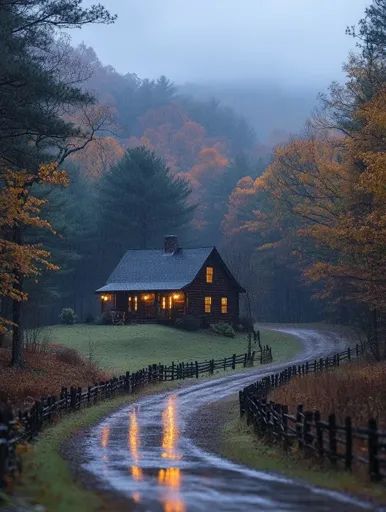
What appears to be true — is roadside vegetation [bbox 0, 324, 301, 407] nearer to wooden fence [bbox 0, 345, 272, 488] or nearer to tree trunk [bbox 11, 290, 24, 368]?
tree trunk [bbox 11, 290, 24, 368]

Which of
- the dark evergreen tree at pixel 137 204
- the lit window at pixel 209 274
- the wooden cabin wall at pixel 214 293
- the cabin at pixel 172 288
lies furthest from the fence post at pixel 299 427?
the dark evergreen tree at pixel 137 204

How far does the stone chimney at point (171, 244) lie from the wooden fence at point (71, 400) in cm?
2180

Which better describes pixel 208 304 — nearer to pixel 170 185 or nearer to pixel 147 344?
pixel 147 344

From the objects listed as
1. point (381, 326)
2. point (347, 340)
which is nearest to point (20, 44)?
point (381, 326)

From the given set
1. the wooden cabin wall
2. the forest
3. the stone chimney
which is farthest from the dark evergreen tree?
the wooden cabin wall

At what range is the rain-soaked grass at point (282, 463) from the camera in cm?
1491

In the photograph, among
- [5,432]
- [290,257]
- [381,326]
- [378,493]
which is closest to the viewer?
[378,493]

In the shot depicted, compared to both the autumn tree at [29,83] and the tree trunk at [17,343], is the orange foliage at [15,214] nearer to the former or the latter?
the autumn tree at [29,83]

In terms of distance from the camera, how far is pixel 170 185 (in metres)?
100

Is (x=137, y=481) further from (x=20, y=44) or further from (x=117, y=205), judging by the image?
(x=117, y=205)

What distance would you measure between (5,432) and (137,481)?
113 inches

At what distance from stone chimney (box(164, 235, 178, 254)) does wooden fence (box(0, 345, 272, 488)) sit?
858 inches

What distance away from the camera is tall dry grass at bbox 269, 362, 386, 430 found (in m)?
22.7

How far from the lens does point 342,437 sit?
19625 millimetres
